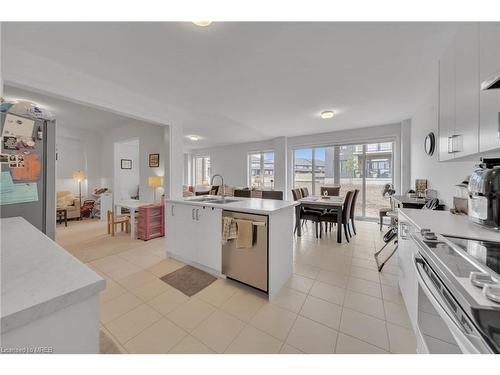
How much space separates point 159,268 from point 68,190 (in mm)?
5347

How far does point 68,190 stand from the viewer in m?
5.67

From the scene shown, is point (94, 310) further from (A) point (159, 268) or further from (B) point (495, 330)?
(A) point (159, 268)

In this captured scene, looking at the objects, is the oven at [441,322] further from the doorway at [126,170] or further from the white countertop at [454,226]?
the doorway at [126,170]

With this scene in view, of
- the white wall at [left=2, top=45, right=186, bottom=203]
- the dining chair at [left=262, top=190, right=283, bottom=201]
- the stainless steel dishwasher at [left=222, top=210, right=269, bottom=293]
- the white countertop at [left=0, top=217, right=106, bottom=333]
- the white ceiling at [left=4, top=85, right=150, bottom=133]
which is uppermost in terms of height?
the white ceiling at [left=4, top=85, right=150, bottom=133]

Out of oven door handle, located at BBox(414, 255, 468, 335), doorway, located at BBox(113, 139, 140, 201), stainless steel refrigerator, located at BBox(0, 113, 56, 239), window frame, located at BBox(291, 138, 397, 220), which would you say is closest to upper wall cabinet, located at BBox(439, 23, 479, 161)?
oven door handle, located at BBox(414, 255, 468, 335)

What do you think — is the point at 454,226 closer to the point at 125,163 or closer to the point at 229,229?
the point at 229,229

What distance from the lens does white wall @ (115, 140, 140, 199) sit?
5.59 m

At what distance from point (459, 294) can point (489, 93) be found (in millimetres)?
1173

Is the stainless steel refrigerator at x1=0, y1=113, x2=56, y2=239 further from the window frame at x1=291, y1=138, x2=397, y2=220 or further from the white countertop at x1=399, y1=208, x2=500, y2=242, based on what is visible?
the window frame at x1=291, y1=138, x2=397, y2=220

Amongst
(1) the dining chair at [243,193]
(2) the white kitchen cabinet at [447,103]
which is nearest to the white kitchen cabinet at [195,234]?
(1) the dining chair at [243,193]

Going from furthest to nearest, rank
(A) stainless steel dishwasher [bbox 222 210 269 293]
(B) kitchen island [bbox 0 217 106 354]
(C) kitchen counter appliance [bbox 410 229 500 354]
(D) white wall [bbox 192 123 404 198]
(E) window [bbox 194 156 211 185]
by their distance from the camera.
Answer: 1. (E) window [bbox 194 156 211 185]
2. (D) white wall [bbox 192 123 404 198]
3. (A) stainless steel dishwasher [bbox 222 210 269 293]
4. (C) kitchen counter appliance [bbox 410 229 500 354]
5. (B) kitchen island [bbox 0 217 106 354]

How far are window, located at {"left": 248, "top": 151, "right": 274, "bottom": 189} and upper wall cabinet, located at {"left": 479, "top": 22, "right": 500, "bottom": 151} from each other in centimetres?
579

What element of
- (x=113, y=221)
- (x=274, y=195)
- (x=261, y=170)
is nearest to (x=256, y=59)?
(x=274, y=195)

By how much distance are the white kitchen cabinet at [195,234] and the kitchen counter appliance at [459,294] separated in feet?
5.68
